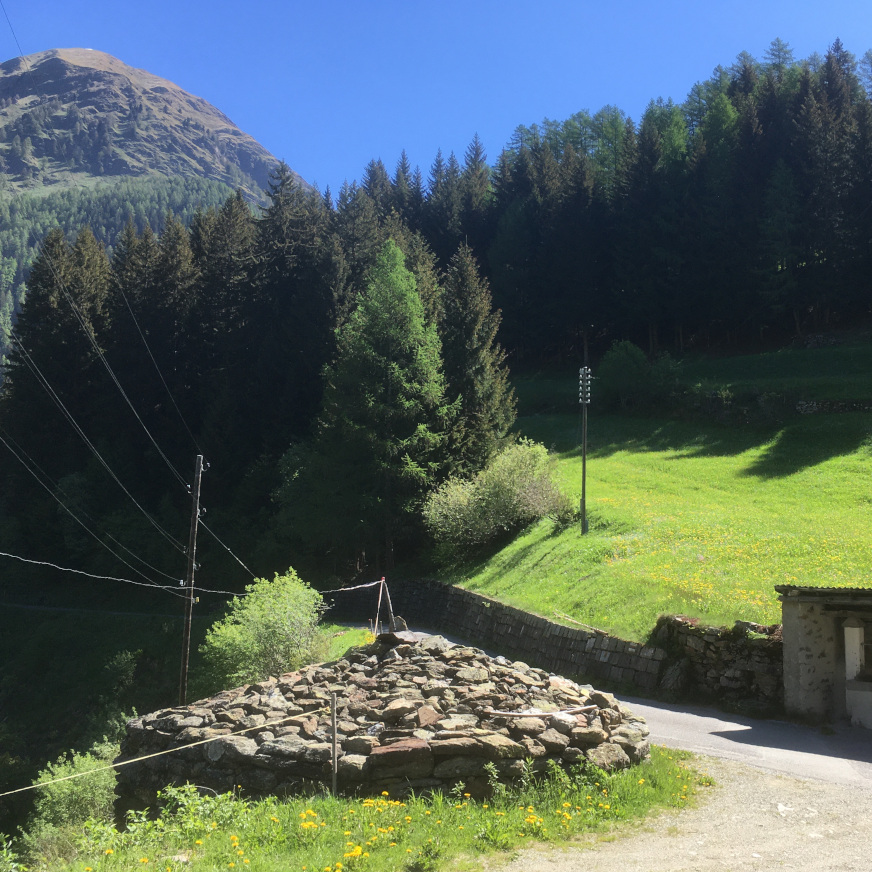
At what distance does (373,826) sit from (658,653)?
41.3 ft

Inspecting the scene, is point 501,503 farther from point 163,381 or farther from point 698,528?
point 163,381

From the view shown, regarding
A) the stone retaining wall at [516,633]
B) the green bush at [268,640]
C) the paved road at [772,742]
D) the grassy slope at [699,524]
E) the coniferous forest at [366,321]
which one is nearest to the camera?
the paved road at [772,742]

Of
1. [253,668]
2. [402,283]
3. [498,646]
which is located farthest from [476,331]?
[253,668]

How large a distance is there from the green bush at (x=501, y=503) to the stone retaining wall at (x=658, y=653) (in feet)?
15.6

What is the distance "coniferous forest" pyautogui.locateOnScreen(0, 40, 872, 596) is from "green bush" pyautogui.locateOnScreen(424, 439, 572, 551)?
2545 millimetres

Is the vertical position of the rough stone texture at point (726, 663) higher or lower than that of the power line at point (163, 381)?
lower

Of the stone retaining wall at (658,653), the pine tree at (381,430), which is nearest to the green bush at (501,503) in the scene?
the pine tree at (381,430)

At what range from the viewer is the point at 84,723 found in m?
33.7

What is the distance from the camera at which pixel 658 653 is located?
19.8 metres

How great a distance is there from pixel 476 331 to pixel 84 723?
25.9 meters

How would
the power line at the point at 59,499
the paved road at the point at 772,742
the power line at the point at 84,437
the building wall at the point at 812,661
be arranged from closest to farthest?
the paved road at the point at 772,742, the building wall at the point at 812,661, the power line at the point at 84,437, the power line at the point at 59,499

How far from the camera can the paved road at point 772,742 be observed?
1230 centimetres

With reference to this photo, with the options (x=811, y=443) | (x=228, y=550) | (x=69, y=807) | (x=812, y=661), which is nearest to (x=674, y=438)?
(x=811, y=443)

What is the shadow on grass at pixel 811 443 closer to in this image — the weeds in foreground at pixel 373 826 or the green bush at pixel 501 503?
the green bush at pixel 501 503
